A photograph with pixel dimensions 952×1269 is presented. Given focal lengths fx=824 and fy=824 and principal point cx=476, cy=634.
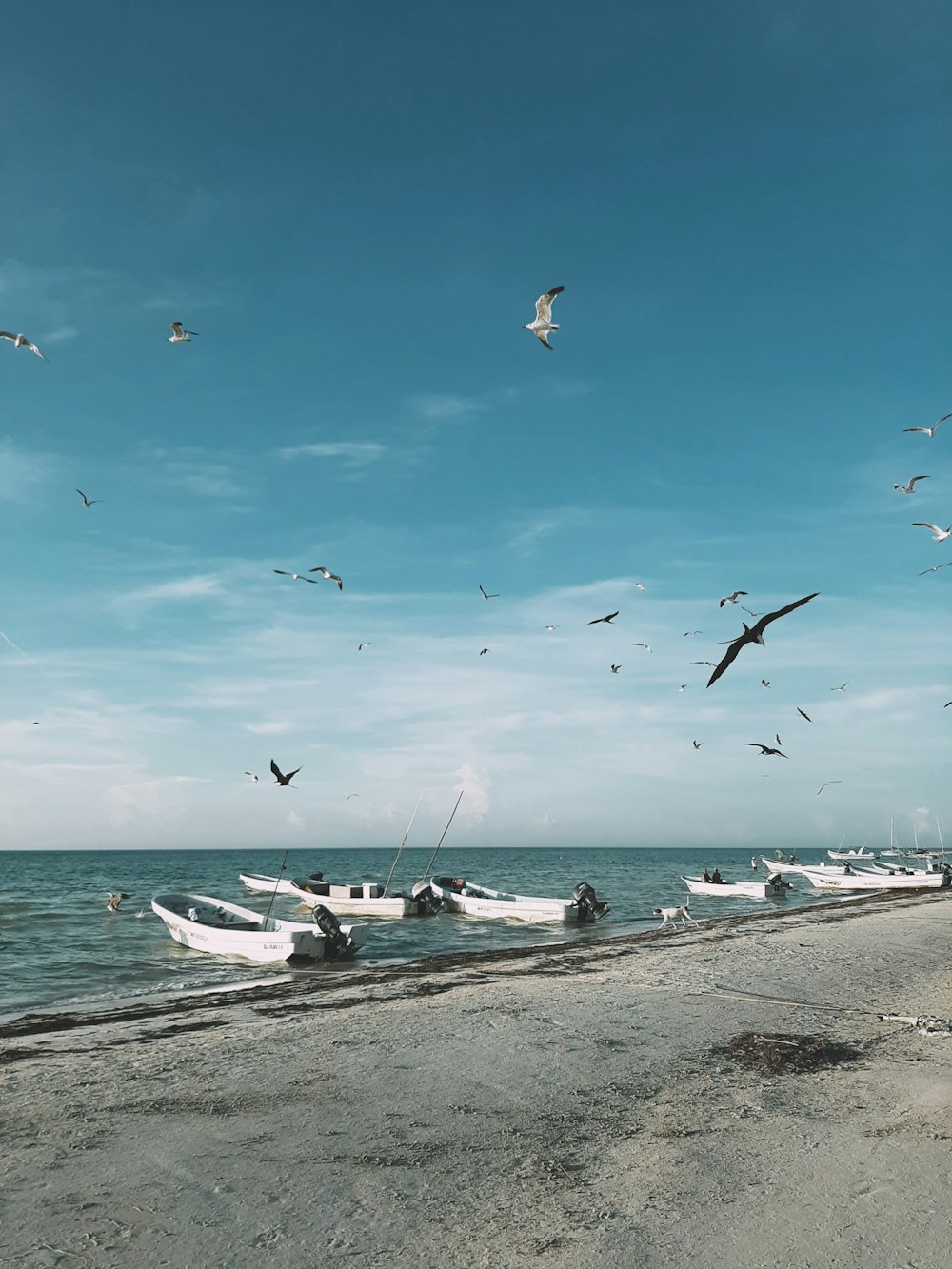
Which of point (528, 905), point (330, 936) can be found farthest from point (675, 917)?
point (330, 936)

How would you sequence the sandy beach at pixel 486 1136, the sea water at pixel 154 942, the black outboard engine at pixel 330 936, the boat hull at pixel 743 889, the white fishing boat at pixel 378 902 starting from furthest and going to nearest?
the boat hull at pixel 743 889
the white fishing boat at pixel 378 902
the black outboard engine at pixel 330 936
the sea water at pixel 154 942
the sandy beach at pixel 486 1136

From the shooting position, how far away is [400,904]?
3741 centimetres

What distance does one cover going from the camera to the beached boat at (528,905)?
113ft

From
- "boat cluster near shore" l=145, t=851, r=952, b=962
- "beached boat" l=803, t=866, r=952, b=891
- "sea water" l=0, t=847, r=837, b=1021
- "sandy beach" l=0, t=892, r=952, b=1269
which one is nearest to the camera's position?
"sandy beach" l=0, t=892, r=952, b=1269

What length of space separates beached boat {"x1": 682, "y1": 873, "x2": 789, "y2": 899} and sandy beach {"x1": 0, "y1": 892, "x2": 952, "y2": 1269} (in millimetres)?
38360

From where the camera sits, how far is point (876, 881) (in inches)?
2295

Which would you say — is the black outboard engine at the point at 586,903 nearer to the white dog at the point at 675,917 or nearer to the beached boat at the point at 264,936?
the white dog at the point at 675,917

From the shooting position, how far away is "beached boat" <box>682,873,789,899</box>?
5036 centimetres

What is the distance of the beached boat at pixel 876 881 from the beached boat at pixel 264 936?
44972 mm

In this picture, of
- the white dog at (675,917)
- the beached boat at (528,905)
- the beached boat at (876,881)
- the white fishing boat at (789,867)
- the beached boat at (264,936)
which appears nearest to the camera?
the beached boat at (264,936)

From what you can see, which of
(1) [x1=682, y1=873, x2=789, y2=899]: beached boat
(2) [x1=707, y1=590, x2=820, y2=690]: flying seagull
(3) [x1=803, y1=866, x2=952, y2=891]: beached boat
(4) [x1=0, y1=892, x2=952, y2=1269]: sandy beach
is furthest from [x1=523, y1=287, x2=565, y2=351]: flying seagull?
(3) [x1=803, y1=866, x2=952, y2=891]: beached boat

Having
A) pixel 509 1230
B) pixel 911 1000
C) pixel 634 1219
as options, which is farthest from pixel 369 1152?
pixel 911 1000

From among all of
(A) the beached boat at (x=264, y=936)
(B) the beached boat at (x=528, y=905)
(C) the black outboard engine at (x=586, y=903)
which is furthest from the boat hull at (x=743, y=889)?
(A) the beached boat at (x=264, y=936)

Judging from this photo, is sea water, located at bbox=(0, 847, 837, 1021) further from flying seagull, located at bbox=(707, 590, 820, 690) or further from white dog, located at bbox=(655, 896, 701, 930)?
flying seagull, located at bbox=(707, 590, 820, 690)
